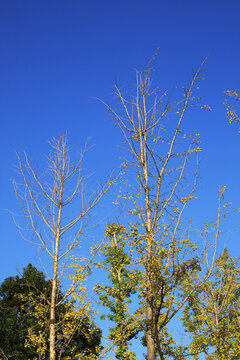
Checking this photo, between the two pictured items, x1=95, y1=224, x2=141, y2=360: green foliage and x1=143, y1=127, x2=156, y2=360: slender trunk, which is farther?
x1=95, y1=224, x2=141, y2=360: green foliage

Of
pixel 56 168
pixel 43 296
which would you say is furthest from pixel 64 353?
pixel 56 168

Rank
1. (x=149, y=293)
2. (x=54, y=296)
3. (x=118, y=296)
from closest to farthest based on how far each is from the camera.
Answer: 1. (x=149, y=293)
2. (x=54, y=296)
3. (x=118, y=296)

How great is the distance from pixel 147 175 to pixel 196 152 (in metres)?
1.70

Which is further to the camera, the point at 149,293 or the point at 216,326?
the point at 216,326

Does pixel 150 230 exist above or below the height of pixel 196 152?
below

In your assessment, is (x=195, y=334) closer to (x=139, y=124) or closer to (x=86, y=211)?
(x=86, y=211)

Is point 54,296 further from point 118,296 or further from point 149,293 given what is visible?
point 118,296

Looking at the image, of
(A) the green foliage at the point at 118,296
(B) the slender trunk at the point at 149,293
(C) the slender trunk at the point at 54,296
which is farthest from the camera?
(A) the green foliage at the point at 118,296

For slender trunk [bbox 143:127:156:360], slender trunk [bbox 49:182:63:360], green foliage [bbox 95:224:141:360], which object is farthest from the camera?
green foliage [bbox 95:224:141:360]

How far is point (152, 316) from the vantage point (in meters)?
9.35

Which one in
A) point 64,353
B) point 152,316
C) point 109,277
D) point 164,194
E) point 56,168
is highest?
point 109,277

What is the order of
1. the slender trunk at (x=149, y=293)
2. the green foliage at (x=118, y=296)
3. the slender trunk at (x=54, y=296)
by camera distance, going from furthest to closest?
the green foliage at (x=118, y=296)
the slender trunk at (x=54, y=296)
the slender trunk at (x=149, y=293)

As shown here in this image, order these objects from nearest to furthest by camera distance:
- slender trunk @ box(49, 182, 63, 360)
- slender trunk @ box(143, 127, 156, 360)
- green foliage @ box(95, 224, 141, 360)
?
slender trunk @ box(143, 127, 156, 360) → slender trunk @ box(49, 182, 63, 360) → green foliage @ box(95, 224, 141, 360)

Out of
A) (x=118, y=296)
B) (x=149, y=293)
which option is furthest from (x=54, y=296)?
(x=118, y=296)
